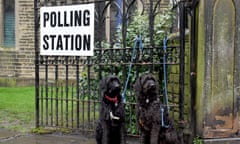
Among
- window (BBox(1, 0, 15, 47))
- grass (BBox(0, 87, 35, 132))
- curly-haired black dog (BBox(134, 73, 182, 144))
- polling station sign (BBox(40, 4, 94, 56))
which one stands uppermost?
window (BBox(1, 0, 15, 47))

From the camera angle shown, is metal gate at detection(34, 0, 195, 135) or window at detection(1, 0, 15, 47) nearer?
metal gate at detection(34, 0, 195, 135)

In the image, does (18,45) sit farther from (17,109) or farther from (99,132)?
(99,132)

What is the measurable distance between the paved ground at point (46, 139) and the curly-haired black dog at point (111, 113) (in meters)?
1.03

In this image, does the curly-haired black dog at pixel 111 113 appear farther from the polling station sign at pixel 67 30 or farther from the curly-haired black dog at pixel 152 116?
the polling station sign at pixel 67 30

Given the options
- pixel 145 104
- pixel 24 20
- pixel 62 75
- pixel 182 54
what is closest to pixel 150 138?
pixel 145 104

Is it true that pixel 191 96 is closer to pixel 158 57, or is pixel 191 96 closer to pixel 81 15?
pixel 158 57

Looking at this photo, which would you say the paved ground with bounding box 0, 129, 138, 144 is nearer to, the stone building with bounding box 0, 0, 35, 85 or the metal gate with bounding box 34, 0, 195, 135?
the metal gate with bounding box 34, 0, 195, 135

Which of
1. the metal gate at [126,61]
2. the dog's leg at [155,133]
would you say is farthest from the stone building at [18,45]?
the dog's leg at [155,133]

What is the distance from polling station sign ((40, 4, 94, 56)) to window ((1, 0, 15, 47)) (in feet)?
35.3

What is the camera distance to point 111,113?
235 inches

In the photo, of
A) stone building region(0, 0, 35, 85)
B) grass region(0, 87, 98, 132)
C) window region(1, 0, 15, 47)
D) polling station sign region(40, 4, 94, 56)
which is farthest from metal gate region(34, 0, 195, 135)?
window region(1, 0, 15, 47)

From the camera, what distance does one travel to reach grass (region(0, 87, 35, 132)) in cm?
888

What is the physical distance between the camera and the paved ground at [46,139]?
7.21 m

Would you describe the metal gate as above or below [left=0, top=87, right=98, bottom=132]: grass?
above
